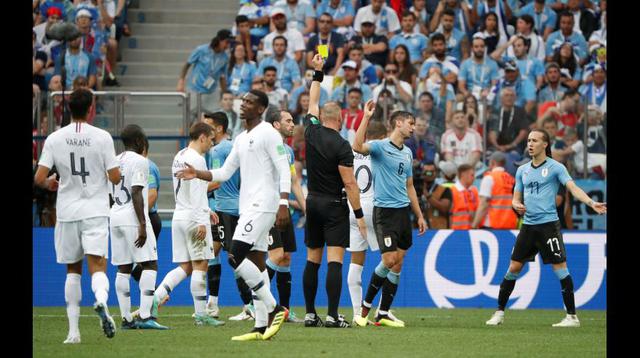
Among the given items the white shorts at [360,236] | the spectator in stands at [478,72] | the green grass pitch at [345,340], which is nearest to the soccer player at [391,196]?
the white shorts at [360,236]

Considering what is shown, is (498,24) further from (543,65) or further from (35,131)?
(35,131)

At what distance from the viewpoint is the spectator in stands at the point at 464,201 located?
20328mm

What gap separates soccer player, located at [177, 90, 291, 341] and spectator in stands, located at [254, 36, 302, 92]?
10.8 m

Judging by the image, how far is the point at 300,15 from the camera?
25.1 metres

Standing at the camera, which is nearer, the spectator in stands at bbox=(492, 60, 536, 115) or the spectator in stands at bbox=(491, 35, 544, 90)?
the spectator in stands at bbox=(492, 60, 536, 115)

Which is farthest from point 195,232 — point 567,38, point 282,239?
point 567,38

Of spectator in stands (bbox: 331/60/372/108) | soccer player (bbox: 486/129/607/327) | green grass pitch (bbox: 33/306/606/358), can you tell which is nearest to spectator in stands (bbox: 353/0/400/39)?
spectator in stands (bbox: 331/60/372/108)

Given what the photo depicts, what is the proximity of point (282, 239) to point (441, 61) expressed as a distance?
8966 millimetres

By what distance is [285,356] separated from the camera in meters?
10.9

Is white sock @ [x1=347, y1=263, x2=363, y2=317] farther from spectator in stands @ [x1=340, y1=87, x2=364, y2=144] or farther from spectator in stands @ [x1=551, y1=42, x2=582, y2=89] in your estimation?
spectator in stands @ [x1=551, y1=42, x2=582, y2=89]

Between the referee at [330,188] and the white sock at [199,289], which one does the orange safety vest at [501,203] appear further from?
the white sock at [199,289]

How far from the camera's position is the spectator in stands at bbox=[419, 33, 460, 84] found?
23.4 metres
